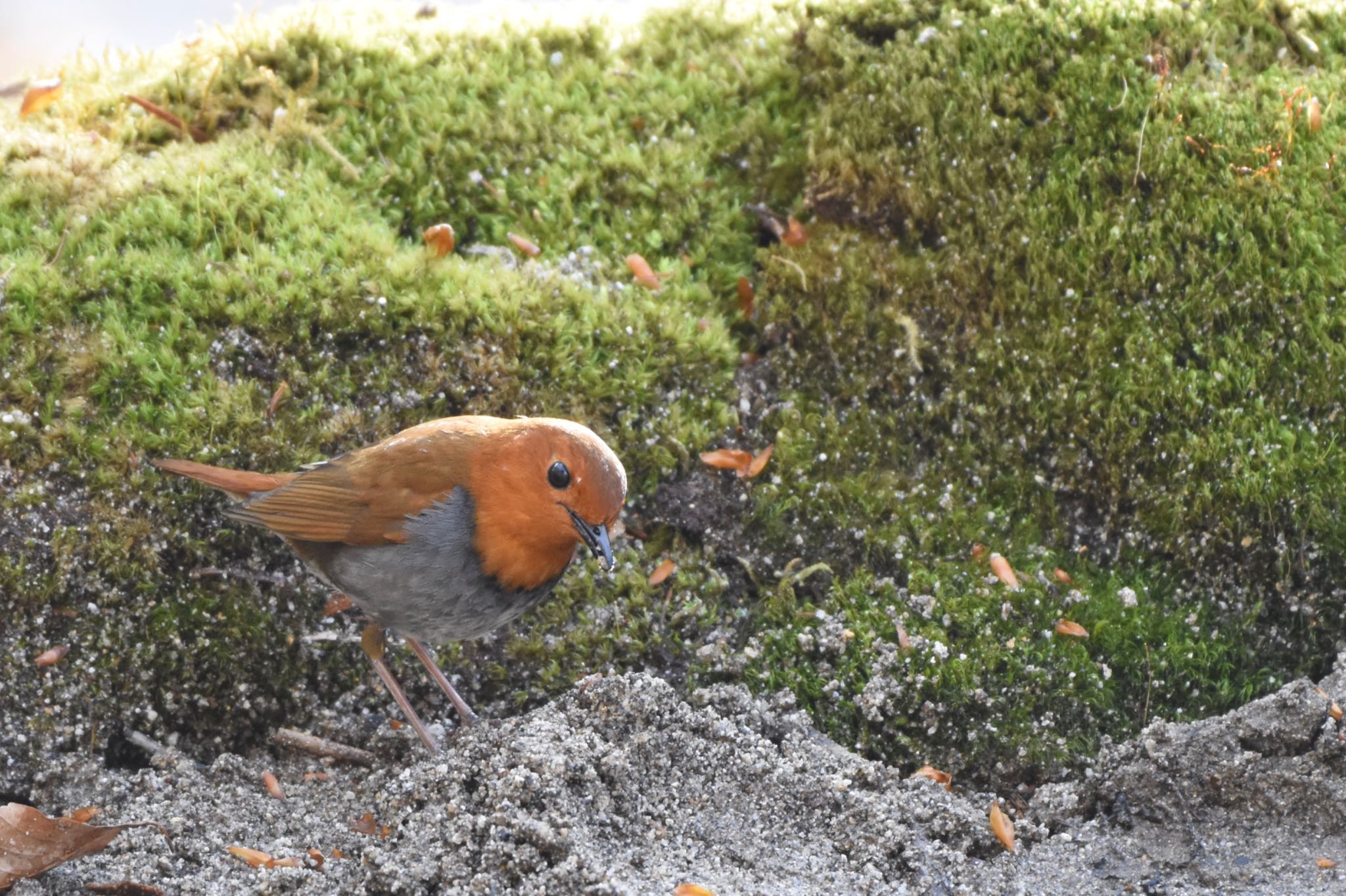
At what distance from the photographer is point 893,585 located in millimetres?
3992

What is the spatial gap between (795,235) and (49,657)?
3.11m

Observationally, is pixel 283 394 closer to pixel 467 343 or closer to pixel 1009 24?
pixel 467 343

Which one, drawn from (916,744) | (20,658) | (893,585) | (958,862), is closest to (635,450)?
(893,585)

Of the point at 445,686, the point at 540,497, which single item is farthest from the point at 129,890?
the point at 540,497

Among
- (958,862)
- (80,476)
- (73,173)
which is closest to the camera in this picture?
(958,862)

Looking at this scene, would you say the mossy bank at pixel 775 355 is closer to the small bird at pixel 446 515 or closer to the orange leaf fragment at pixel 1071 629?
the orange leaf fragment at pixel 1071 629

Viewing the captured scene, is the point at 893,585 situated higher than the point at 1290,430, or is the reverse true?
the point at 1290,430

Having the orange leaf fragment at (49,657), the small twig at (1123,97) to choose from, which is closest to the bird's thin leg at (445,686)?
the orange leaf fragment at (49,657)

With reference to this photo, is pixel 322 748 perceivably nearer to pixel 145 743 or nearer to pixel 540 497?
pixel 145 743

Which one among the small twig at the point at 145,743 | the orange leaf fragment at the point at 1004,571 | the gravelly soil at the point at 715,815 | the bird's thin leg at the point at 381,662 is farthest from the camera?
the orange leaf fragment at the point at 1004,571

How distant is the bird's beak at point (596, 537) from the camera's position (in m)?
3.46

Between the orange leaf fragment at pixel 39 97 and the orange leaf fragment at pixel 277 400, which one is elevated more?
the orange leaf fragment at pixel 39 97

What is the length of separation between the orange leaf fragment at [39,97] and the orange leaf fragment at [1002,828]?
185 inches

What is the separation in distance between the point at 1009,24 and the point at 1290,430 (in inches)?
76.0
